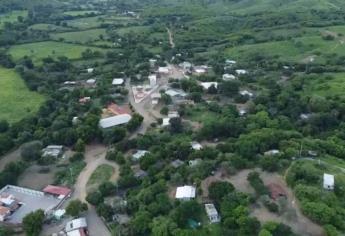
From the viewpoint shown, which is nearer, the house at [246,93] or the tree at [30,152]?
the tree at [30,152]

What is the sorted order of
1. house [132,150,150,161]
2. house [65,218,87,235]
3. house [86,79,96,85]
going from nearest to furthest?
house [65,218,87,235] → house [132,150,150,161] → house [86,79,96,85]

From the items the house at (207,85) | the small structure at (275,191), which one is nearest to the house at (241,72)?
the house at (207,85)

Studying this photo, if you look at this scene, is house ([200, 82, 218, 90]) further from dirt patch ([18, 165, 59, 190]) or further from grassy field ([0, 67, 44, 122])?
dirt patch ([18, 165, 59, 190])

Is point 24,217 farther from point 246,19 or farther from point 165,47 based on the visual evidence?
point 246,19

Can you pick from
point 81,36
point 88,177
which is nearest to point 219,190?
point 88,177

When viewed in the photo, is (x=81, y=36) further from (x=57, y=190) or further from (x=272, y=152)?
(x=272, y=152)

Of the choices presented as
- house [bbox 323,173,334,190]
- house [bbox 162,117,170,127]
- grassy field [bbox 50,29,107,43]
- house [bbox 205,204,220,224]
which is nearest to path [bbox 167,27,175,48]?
grassy field [bbox 50,29,107,43]

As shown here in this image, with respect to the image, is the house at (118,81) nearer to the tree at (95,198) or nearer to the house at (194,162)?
the house at (194,162)
